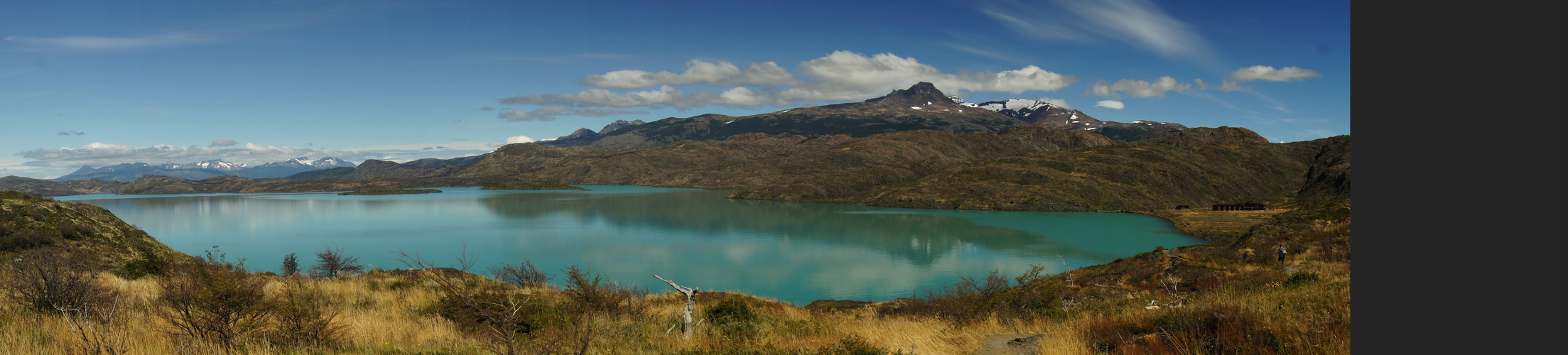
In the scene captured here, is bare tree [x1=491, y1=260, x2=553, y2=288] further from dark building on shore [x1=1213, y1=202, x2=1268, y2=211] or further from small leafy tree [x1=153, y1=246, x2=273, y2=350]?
dark building on shore [x1=1213, y1=202, x2=1268, y2=211]

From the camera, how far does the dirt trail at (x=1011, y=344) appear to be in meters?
8.92

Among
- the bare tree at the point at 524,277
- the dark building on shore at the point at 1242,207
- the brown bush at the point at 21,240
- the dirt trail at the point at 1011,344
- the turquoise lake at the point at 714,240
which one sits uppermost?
the brown bush at the point at 21,240

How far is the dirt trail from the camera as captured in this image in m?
8.92

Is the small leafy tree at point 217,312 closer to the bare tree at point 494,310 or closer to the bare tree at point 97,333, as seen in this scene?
the bare tree at point 97,333

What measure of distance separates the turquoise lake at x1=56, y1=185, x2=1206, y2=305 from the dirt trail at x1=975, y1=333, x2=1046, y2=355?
54.8ft

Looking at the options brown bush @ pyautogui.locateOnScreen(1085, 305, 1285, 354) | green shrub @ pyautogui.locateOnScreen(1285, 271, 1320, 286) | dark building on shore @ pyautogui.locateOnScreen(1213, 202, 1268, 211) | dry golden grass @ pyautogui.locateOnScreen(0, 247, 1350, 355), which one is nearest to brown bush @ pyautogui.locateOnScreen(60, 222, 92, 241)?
dry golden grass @ pyautogui.locateOnScreen(0, 247, 1350, 355)

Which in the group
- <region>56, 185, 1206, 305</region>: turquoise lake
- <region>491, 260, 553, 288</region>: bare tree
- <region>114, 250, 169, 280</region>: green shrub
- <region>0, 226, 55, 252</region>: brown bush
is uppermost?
<region>0, 226, 55, 252</region>: brown bush

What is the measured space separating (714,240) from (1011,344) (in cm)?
6737

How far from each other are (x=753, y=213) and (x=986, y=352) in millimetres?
112596

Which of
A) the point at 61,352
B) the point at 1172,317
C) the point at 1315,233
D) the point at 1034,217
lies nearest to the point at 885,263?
the point at 1315,233

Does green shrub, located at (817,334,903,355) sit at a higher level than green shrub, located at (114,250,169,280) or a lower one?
higher

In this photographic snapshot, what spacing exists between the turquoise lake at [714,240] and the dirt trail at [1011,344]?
16.7 m

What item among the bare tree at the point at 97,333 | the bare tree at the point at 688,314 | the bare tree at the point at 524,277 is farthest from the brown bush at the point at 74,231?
the bare tree at the point at 688,314

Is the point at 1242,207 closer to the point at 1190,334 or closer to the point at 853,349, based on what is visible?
the point at 1190,334
